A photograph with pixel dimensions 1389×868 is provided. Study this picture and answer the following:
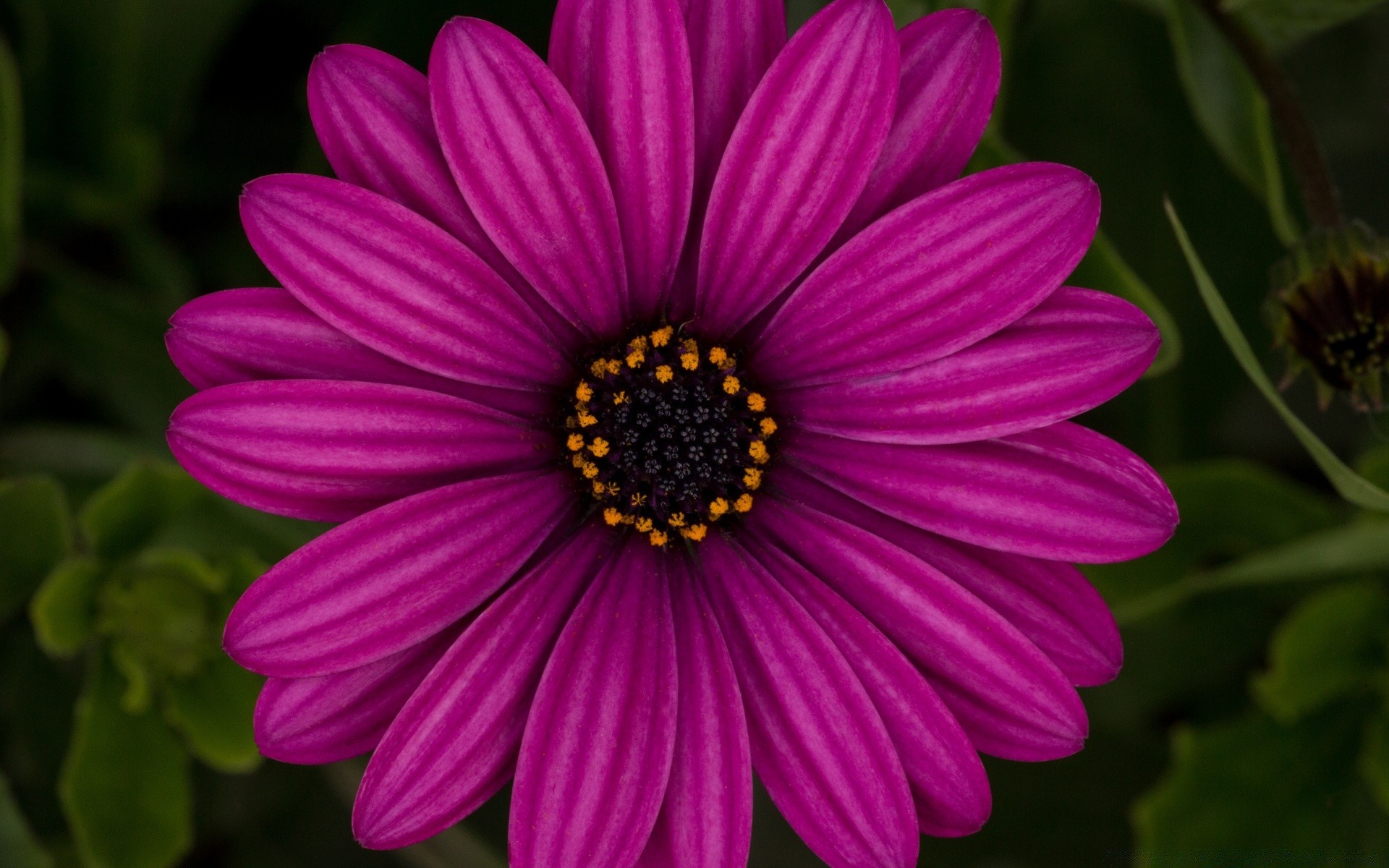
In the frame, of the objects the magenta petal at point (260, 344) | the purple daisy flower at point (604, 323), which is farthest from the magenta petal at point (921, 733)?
the magenta petal at point (260, 344)

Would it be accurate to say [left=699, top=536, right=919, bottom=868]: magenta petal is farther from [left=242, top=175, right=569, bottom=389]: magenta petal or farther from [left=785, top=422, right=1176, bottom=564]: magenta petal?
[left=242, top=175, right=569, bottom=389]: magenta petal

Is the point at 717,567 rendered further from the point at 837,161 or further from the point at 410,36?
the point at 410,36

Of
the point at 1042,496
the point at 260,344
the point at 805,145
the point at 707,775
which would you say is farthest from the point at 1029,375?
the point at 260,344

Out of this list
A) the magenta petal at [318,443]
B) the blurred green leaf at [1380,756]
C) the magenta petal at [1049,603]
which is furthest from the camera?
the blurred green leaf at [1380,756]

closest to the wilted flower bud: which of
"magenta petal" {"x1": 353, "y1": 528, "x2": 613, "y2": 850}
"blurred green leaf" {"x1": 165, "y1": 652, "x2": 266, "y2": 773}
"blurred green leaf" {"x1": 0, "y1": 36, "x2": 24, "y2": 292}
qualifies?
"magenta petal" {"x1": 353, "y1": 528, "x2": 613, "y2": 850}

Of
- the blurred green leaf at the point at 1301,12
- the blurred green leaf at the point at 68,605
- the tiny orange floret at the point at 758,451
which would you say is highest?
the blurred green leaf at the point at 1301,12

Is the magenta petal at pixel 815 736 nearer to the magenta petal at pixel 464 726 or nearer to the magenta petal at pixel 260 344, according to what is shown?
the magenta petal at pixel 464 726
